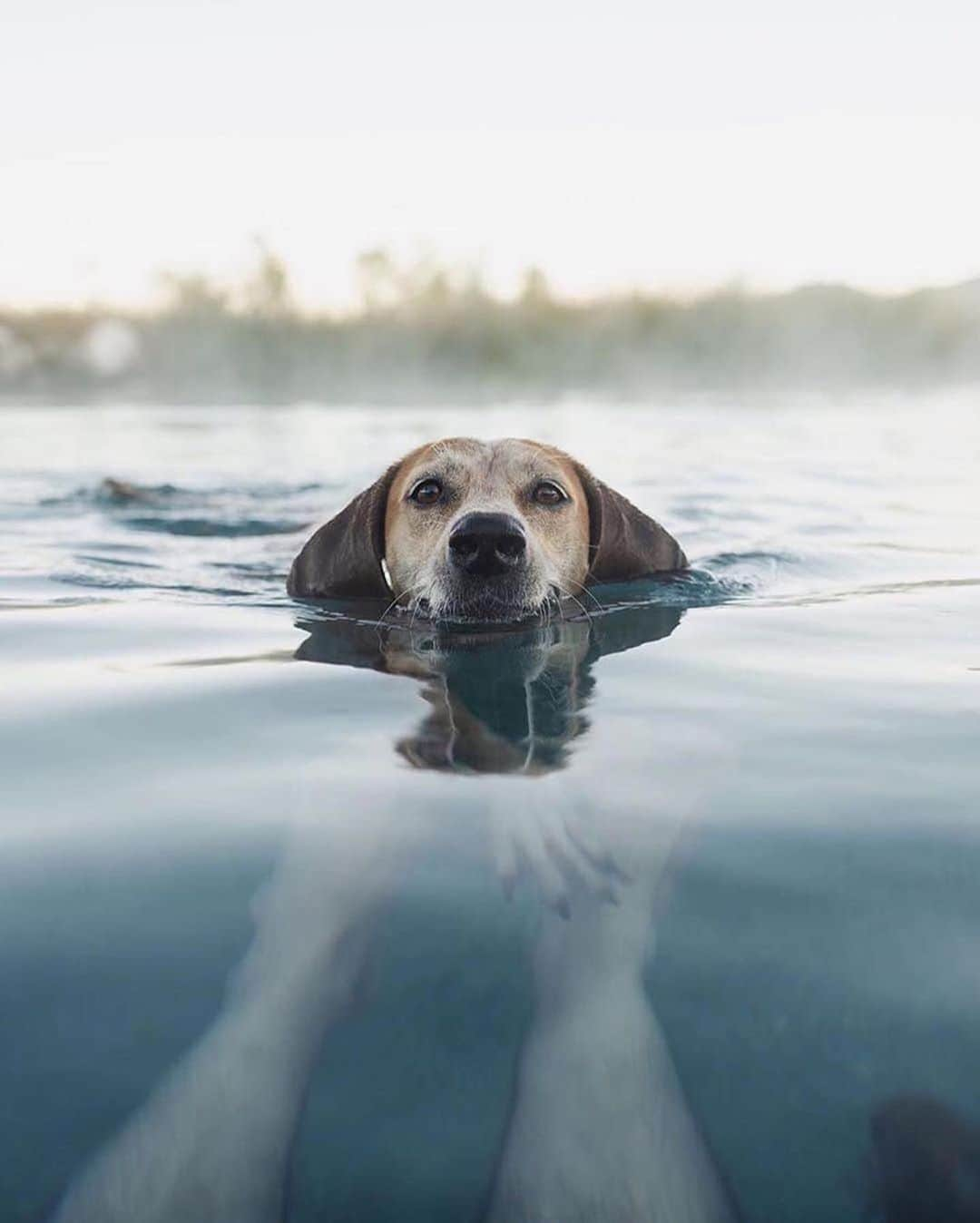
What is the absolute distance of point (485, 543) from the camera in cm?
466

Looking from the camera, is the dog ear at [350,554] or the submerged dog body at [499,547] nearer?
the submerged dog body at [499,547]

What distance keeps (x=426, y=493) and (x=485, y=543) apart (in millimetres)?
827

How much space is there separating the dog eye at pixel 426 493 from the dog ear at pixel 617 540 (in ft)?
2.24

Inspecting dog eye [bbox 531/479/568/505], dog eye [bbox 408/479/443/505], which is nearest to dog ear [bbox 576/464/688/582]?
dog eye [bbox 531/479/568/505]

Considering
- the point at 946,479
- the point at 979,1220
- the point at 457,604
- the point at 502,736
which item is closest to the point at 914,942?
the point at 979,1220

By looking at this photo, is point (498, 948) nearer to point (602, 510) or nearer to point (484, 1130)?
point (484, 1130)

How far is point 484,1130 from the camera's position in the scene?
5.37 ft

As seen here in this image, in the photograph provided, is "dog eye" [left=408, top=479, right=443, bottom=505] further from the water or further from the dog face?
the water

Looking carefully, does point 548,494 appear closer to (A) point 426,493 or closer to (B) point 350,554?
(A) point 426,493

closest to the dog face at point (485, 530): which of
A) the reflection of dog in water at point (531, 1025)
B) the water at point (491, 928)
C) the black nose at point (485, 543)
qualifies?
the black nose at point (485, 543)

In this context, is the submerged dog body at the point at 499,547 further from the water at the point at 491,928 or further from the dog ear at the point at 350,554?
the water at the point at 491,928

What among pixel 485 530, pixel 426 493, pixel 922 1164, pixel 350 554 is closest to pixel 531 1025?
pixel 922 1164

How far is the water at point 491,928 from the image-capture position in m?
1.58

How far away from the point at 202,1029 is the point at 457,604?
303 cm
